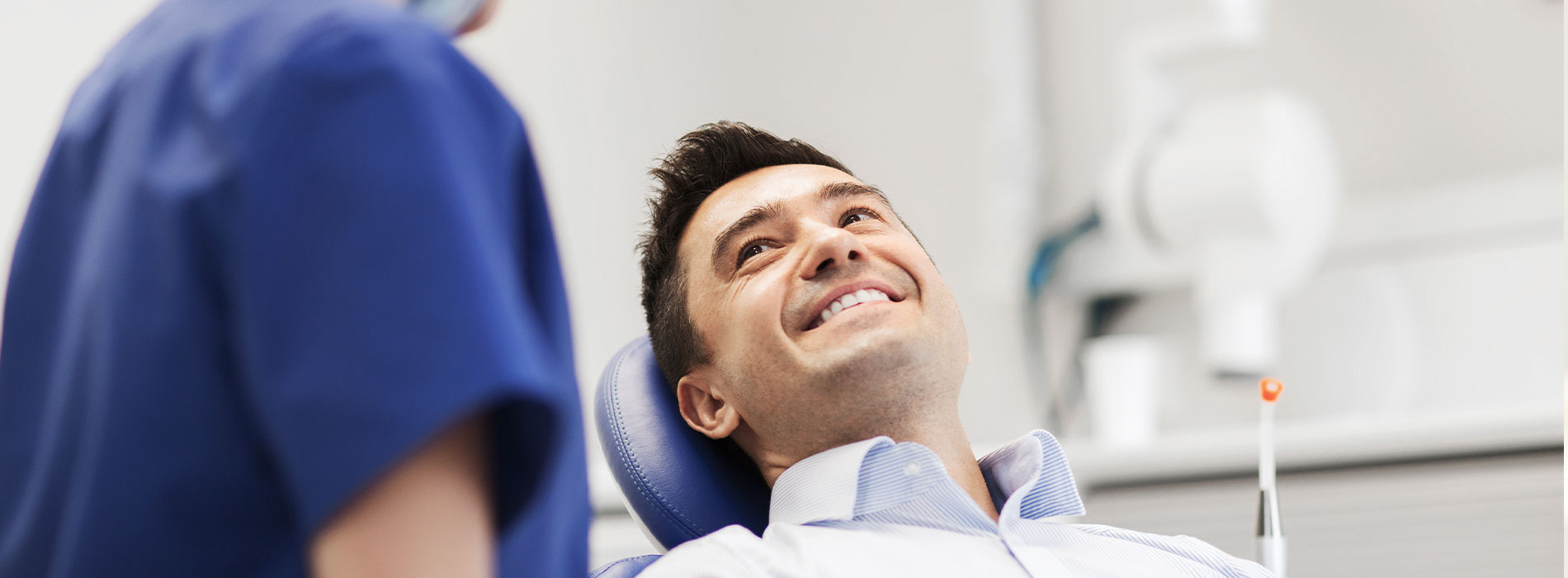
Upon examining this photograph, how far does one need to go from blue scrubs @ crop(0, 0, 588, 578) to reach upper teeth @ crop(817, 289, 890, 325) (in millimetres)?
668

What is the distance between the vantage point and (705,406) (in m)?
1.32

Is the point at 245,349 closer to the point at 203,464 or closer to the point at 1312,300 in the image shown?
the point at 203,464

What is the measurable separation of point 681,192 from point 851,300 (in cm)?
33

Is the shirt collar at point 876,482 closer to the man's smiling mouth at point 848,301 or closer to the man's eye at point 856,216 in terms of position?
the man's smiling mouth at point 848,301

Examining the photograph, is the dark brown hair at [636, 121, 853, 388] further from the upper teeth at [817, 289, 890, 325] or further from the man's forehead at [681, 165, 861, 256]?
the upper teeth at [817, 289, 890, 325]

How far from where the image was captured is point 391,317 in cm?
48

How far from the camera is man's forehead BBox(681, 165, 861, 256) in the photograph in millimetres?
1373

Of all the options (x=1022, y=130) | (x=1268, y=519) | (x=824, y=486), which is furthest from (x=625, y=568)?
(x=1022, y=130)

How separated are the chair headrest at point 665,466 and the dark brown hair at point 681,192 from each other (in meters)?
0.07

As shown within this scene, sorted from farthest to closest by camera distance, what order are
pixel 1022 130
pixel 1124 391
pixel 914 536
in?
1. pixel 1022 130
2. pixel 1124 391
3. pixel 914 536

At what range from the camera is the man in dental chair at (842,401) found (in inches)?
43.5

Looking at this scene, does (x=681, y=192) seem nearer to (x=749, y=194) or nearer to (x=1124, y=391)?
(x=749, y=194)

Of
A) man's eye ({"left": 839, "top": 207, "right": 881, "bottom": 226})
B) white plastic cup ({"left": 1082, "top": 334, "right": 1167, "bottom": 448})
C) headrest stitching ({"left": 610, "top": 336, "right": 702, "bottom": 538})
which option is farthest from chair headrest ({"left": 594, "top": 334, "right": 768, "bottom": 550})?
white plastic cup ({"left": 1082, "top": 334, "right": 1167, "bottom": 448})

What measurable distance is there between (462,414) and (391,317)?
5cm
